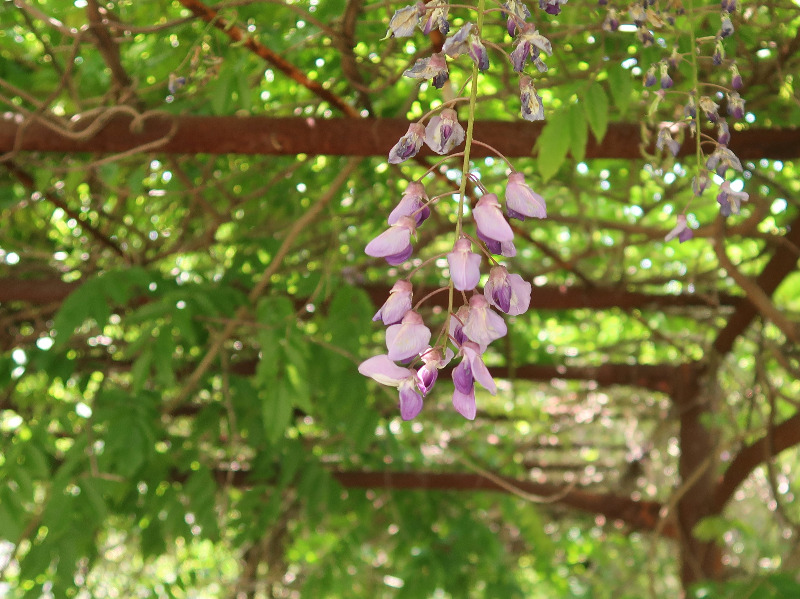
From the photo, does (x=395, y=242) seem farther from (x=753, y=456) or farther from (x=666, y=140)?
(x=753, y=456)

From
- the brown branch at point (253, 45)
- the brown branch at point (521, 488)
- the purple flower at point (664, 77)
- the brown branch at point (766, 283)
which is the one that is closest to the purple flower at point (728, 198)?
the purple flower at point (664, 77)

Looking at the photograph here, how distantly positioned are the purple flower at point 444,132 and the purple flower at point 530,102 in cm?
5

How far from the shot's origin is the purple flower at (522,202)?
0.62 m

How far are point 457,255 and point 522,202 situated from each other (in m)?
0.09

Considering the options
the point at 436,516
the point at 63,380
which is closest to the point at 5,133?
the point at 63,380

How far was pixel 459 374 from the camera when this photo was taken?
583 millimetres

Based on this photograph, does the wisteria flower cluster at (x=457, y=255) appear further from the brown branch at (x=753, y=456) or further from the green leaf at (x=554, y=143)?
the brown branch at (x=753, y=456)

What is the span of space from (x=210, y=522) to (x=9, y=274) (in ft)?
2.88

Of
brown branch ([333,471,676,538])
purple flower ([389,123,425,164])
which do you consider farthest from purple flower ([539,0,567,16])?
brown branch ([333,471,676,538])

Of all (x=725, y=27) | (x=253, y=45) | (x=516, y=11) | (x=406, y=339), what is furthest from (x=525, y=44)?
(x=253, y=45)

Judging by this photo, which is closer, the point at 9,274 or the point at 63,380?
the point at 63,380

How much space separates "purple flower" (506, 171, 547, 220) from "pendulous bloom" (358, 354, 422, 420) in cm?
14

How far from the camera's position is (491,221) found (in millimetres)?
572

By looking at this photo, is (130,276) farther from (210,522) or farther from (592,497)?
(592,497)
